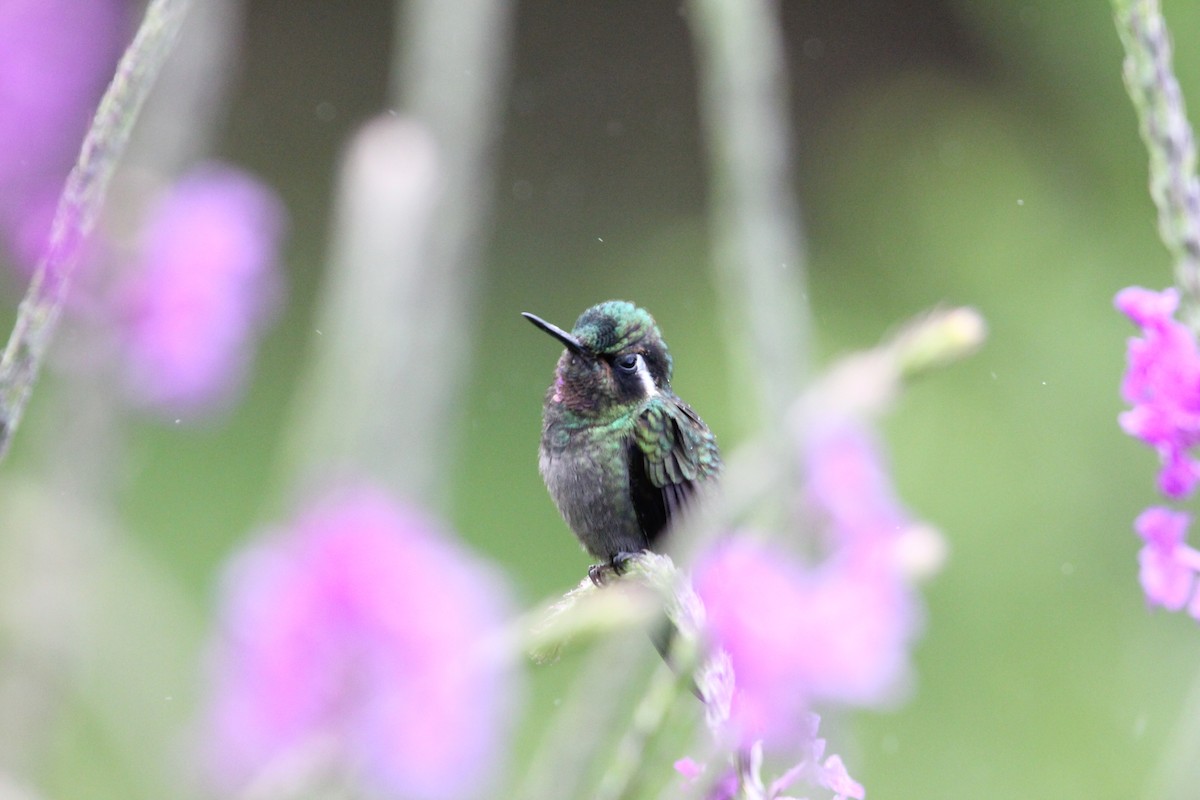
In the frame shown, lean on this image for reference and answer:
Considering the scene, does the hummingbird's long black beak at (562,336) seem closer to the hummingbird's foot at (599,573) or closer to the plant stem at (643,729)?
the hummingbird's foot at (599,573)

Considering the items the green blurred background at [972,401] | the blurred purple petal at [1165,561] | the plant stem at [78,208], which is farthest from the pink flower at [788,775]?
the green blurred background at [972,401]

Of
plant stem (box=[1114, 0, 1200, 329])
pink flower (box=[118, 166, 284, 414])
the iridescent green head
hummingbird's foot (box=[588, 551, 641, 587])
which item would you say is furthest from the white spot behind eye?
plant stem (box=[1114, 0, 1200, 329])

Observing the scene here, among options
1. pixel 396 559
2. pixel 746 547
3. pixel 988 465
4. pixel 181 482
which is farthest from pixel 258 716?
pixel 181 482

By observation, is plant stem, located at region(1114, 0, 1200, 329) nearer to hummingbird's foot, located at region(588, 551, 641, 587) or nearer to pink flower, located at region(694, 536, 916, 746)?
pink flower, located at region(694, 536, 916, 746)

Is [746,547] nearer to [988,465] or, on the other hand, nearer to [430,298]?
[430,298]

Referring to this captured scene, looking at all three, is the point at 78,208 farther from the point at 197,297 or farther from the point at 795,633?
the point at 197,297

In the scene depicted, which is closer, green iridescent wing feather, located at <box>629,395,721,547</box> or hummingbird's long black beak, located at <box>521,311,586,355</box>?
hummingbird's long black beak, located at <box>521,311,586,355</box>

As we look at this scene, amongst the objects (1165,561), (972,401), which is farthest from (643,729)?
(972,401)
